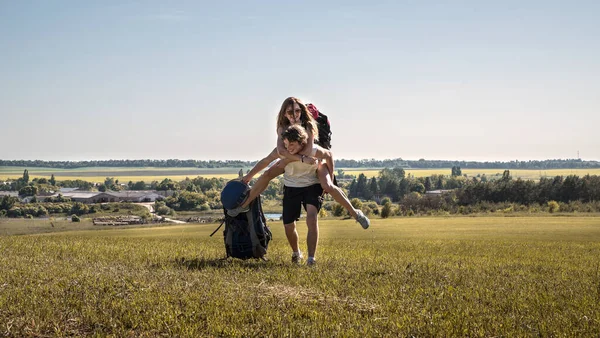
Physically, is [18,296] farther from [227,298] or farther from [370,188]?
[370,188]

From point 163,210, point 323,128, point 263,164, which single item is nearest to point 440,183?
point 163,210

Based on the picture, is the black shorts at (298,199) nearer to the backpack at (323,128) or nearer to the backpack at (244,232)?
the backpack at (244,232)

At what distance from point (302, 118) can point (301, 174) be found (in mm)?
800

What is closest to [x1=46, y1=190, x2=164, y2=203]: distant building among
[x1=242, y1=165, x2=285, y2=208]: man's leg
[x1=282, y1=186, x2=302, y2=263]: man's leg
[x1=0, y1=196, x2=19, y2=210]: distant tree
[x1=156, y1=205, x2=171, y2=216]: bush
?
[x1=0, y1=196, x2=19, y2=210]: distant tree

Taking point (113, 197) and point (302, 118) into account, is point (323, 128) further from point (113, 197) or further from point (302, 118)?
point (113, 197)

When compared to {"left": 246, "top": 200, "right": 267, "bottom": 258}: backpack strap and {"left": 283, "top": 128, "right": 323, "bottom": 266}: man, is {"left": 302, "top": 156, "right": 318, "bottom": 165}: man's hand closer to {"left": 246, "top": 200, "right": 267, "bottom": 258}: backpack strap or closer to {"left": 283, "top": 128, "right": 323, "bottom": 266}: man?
{"left": 283, "top": 128, "right": 323, "bottom": 266}: man

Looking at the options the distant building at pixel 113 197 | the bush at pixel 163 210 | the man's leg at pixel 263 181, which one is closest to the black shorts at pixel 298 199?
the man's leg at pixel 263 181

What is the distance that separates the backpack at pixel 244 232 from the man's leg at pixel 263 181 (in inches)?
3.9

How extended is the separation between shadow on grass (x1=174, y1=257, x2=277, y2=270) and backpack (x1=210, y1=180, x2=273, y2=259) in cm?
14

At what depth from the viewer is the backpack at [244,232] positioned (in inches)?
364

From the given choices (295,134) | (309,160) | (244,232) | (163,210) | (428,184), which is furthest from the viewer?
(428,184)

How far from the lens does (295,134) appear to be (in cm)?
841

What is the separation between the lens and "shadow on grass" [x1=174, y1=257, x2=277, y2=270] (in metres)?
8.38

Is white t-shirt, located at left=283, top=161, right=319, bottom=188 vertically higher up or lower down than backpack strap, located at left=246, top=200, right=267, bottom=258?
higher up
